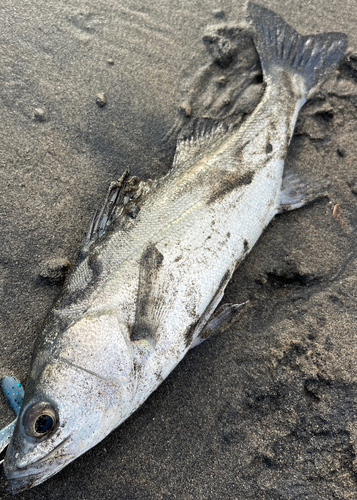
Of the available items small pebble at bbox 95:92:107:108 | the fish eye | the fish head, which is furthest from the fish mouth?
small pebble at bbox 95:92:107:108

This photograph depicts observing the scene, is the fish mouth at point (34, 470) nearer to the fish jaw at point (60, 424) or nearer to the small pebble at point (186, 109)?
the fish jaw at point (60, 424)

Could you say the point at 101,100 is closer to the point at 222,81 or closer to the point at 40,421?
the point at 222,81

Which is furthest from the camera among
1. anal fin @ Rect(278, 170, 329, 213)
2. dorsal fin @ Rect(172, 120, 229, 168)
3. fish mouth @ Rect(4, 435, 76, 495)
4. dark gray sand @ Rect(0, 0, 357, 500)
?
anal fin @ Rect(278, 170, 329, 213)

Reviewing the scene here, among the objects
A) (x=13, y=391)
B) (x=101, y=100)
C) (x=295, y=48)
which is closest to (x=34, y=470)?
(x=13, y=391)

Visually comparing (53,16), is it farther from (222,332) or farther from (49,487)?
(49,487)

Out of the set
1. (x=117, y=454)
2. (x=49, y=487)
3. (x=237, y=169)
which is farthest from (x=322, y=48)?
(x=49, y=487)

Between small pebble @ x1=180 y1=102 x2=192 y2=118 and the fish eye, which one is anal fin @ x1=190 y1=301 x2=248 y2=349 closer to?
the fish eye
